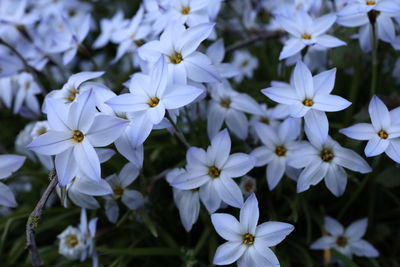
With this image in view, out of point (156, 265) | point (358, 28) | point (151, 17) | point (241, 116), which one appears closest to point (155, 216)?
point (156, 265)

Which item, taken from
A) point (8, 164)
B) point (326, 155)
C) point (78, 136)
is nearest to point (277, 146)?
point (326, 155)

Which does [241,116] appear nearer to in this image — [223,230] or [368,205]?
[223,230]

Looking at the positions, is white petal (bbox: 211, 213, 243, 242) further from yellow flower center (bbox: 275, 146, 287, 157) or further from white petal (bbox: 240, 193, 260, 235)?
yellow flower center (bbox: 275, 146, 287, 157)

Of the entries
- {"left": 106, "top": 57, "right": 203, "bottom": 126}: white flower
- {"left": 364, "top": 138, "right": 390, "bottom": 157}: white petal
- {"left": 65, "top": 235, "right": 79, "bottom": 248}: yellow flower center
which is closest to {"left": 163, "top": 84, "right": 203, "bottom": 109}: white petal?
{"left": 106, "top": 57, "right": 203, "bottom": 126}: white flower

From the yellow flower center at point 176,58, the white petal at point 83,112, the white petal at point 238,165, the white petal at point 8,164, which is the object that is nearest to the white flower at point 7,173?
the white petal at point 8,164

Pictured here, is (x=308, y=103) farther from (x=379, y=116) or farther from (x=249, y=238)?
(x=249, y=238)
